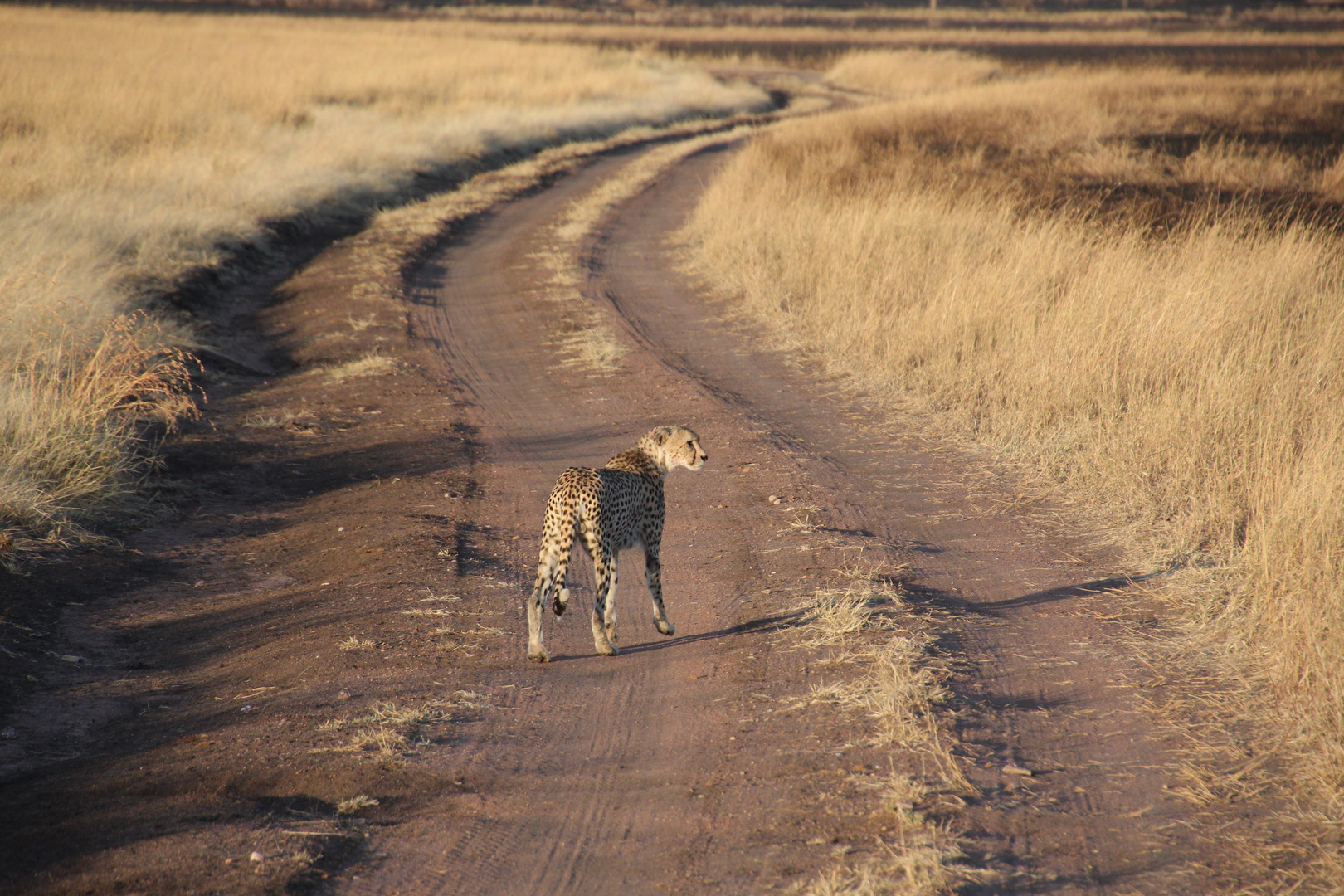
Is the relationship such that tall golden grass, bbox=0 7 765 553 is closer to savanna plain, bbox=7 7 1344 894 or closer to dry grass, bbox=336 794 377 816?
savanna plain, bbox=7 7 1344 894

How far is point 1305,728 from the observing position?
13.0 ft

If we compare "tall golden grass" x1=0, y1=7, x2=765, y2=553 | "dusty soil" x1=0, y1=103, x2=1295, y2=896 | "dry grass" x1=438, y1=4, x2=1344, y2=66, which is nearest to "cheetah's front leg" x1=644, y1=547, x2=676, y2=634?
"dusty soil" x1=0, y1=103, x2=1295, y2=896

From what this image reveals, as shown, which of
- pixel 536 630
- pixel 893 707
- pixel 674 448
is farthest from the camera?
pixel 674 448

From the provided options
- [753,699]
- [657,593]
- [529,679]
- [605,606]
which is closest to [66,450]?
[529,679]

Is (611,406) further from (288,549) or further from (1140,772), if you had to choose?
(1140,772)

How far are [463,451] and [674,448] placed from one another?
324 cm

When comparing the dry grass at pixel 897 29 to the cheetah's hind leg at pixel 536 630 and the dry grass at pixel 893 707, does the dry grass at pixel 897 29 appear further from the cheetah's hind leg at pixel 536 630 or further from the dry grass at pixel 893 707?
the cheetah's hind leg at pixel 536 630

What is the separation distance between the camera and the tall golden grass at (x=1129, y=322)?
16.5 feet

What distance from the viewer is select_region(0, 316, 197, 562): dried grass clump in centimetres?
636

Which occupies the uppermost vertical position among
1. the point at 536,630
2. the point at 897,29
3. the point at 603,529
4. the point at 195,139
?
the point at 897,29

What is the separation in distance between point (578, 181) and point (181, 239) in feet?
33.0

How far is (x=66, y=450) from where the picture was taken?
6.91 m

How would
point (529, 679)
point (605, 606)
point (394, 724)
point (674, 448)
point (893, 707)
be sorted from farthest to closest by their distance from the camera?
point (674, 448)
point (605, 606)
point (529, 679)
point (394, 724)
point (893, 707)

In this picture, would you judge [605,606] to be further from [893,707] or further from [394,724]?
[893,707]
